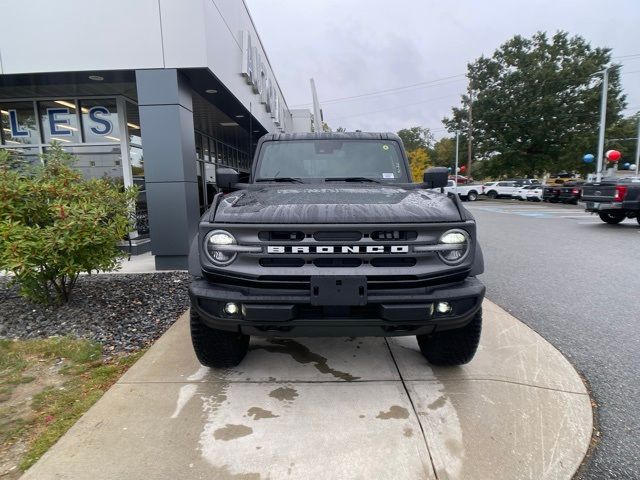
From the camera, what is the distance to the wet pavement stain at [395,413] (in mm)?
2597

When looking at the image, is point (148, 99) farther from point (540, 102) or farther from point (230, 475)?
point (540, 102)

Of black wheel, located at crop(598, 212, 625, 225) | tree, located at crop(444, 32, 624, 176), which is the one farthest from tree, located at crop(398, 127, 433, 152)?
black wheel, located at crop(598, 212, 625, 225)

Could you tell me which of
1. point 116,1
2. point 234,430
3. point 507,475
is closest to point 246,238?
point 234,430

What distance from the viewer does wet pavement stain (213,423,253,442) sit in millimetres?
2395

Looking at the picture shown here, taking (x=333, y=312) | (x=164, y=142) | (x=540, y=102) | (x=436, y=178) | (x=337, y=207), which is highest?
(x=540, y=102)

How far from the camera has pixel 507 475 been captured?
6.91ft

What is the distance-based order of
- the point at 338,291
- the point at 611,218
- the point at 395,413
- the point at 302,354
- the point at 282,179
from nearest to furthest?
the point at 338,291, the point at 395,413, the point at 302,354, the point at 282,179, the point at 611,218

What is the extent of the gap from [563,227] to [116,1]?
13414mm

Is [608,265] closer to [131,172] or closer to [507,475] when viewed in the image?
[507,475]

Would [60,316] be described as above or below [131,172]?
below

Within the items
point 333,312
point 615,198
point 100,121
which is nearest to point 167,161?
point 100,121

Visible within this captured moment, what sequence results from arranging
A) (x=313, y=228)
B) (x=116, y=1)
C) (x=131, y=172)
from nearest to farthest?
(x=313, y=228) < (x=116, y=1) < (x=131, y=172)

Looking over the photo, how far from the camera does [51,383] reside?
122 inches

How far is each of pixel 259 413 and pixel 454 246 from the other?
5.46ft
